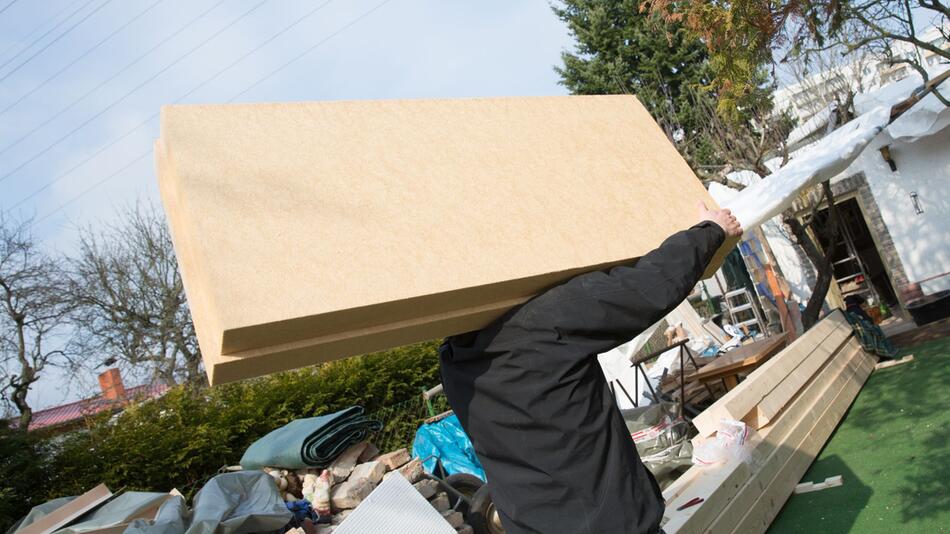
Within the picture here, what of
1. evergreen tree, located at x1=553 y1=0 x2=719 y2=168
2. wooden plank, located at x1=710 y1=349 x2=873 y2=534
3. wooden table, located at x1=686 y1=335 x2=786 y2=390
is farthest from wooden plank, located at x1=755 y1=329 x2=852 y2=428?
evergreen tree, located at x1=553 y1=0 x2=719 y2=168

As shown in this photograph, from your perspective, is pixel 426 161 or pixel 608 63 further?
pixel 608 63

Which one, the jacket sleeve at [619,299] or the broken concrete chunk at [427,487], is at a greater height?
the jacket sleeve at [619,299]

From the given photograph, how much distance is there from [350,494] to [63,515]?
7.01ft

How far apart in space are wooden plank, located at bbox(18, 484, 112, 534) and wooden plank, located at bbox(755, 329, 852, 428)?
16.7 feet

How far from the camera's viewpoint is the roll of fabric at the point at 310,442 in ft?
20.0

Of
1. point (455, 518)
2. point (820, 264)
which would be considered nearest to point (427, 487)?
Answer: point (455, 518)

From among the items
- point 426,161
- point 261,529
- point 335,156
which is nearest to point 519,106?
point 426,161

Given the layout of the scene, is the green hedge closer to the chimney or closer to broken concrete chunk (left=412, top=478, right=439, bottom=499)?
broken concrete chunk (left=412, top=478, right=439, bottom=499)

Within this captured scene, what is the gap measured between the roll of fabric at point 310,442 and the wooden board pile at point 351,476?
91 millimetres

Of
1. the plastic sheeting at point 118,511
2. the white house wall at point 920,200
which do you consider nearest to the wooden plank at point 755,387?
the plastic sheeting at point 118,511

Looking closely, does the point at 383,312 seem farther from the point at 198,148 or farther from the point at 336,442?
the point at 336,442

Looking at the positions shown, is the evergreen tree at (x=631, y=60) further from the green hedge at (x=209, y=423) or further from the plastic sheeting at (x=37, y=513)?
the plastic sheeting at (x=37, y=513)

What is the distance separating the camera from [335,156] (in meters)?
2.23

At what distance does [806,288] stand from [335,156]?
13.2 meters
